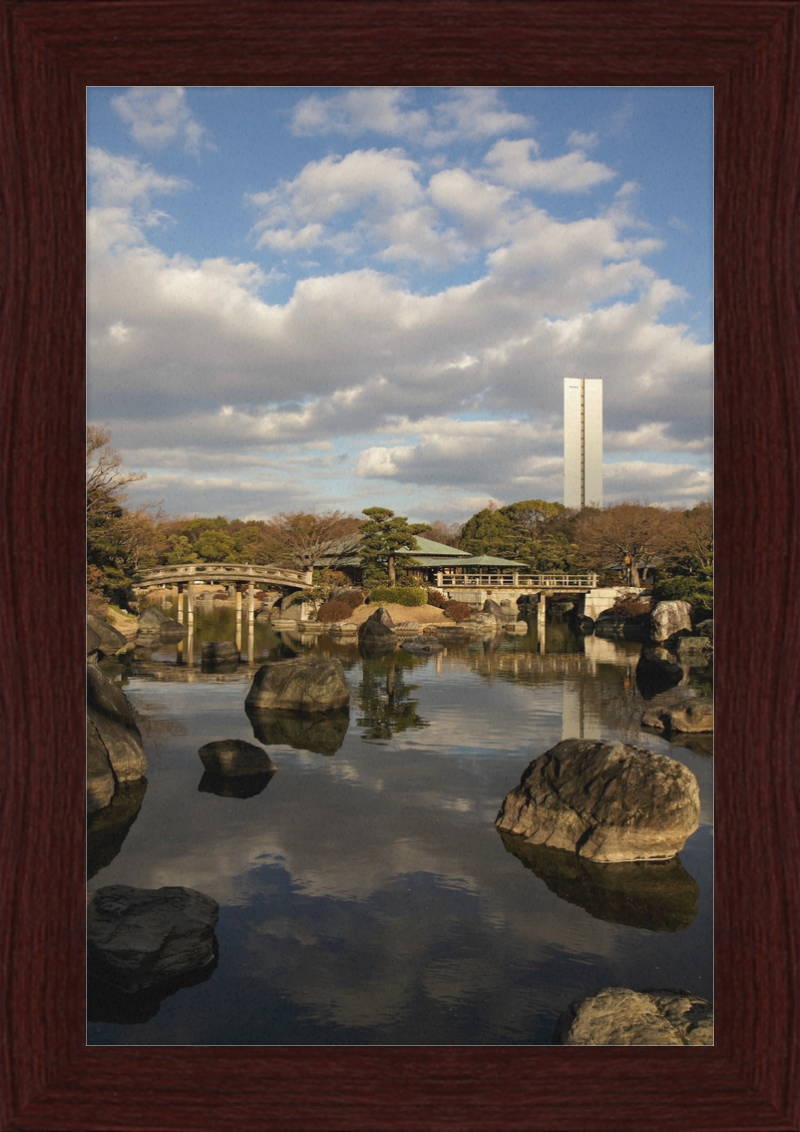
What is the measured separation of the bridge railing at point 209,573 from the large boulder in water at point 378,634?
305 cm

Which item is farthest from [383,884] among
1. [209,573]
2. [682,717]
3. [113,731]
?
[209,573]

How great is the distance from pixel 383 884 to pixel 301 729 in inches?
127

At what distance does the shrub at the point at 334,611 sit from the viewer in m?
11.5

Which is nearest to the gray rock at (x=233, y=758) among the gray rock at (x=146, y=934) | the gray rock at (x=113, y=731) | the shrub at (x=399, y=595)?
the gray rock at (x=113, y=731)

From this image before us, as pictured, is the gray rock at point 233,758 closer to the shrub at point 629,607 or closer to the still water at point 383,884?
the still water at point 383,884

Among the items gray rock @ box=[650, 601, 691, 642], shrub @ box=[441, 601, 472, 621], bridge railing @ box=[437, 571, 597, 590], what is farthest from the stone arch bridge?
gray rock @ box=[650, 601, 691, 642]

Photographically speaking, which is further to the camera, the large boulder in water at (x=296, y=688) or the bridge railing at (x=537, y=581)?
the bridge railing at (x=537, y=581)

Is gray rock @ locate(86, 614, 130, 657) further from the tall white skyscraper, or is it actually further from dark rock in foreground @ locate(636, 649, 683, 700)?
dark rock in foreground @ locate(636, 649, 683, 700)

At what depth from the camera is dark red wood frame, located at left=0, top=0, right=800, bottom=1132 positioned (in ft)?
5.89

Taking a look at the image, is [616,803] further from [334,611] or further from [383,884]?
[334,611]

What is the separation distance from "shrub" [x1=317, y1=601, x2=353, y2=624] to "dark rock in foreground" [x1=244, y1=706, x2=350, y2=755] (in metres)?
3.41

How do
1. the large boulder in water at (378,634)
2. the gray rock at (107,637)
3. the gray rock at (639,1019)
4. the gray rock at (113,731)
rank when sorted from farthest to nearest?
1. the large boulder in water at (378,634)
2. the gray rock at (107,637)
3. the gray rock at (113,731)
4. the gray rock at (639,1019)

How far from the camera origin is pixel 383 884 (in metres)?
4.57
